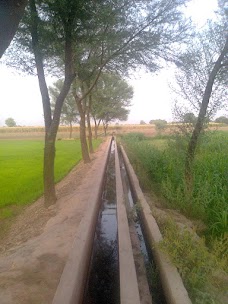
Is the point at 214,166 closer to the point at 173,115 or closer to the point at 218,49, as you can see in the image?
the point at 173,115

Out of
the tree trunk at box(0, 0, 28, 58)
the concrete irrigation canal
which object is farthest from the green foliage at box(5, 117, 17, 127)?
the tree trunk at box(0, 0, 28, 58)

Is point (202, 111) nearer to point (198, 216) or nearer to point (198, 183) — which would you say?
point (198, 183)

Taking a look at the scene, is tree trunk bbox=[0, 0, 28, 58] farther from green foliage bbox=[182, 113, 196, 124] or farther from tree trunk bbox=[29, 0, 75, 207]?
green foliage bbox=[182, 113, 196, 124]

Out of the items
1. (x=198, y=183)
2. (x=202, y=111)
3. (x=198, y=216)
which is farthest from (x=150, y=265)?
(x=202, y=111)

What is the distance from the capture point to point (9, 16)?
2826 millimetres

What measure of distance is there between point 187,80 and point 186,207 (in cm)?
407

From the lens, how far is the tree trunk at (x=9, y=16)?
9.04 feet

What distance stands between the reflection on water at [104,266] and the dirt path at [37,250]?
0.56m

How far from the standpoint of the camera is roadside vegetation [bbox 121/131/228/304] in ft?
10.9

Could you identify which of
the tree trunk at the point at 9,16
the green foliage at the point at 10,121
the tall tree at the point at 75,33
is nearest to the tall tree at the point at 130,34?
the tall tree at the point at 75,33

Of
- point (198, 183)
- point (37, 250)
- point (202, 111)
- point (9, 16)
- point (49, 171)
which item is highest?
point (9, 16)

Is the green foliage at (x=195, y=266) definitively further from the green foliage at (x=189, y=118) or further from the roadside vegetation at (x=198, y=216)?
the green foliage at (x=189, y=118)

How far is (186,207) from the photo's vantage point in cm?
650

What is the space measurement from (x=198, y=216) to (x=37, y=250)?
3677 mm
